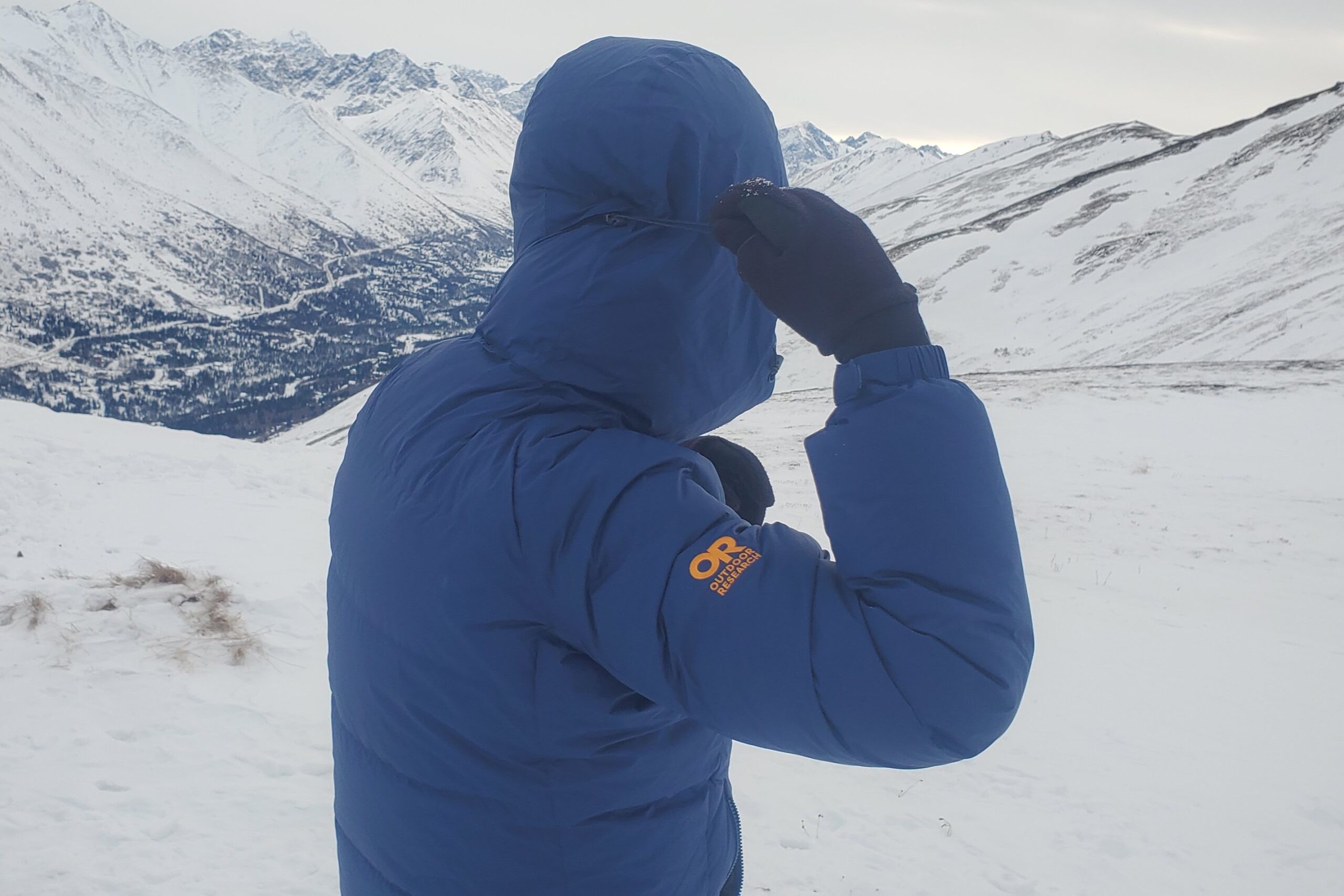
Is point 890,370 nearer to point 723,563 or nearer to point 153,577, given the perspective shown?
point 723,563

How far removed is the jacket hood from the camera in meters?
1.49

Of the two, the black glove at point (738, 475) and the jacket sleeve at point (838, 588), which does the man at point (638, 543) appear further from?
the black glove at point (738, 475)

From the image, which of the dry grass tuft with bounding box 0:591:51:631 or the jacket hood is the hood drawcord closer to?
the jacket hood

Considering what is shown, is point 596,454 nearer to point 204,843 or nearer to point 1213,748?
point 204,843

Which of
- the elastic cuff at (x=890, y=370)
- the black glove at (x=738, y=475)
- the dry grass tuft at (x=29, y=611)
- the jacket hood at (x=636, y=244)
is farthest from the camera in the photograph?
the dry grass tuft at (x=29, y=611)

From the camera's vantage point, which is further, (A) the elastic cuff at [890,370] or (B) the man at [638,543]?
(A) the elastic cuff at [890,370]

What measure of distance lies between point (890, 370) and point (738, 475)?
63 cm

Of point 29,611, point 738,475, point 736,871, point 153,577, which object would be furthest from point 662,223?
point 153,577

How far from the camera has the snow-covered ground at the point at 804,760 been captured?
4105 mm

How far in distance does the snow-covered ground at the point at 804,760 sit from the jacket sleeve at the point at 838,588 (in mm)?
3333

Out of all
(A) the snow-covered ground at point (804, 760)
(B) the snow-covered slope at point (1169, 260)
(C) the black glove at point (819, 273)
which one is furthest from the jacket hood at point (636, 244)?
(B) the snow-covered slope at point (1169, 260)

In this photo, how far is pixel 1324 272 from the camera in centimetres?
2867

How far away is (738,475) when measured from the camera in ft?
6.28

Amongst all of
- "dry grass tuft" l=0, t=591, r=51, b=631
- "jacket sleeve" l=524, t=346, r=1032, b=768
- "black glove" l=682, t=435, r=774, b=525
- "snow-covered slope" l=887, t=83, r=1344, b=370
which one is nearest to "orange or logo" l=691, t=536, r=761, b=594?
"jacket sleeve" l=524, t=346, r=1032, b=768
